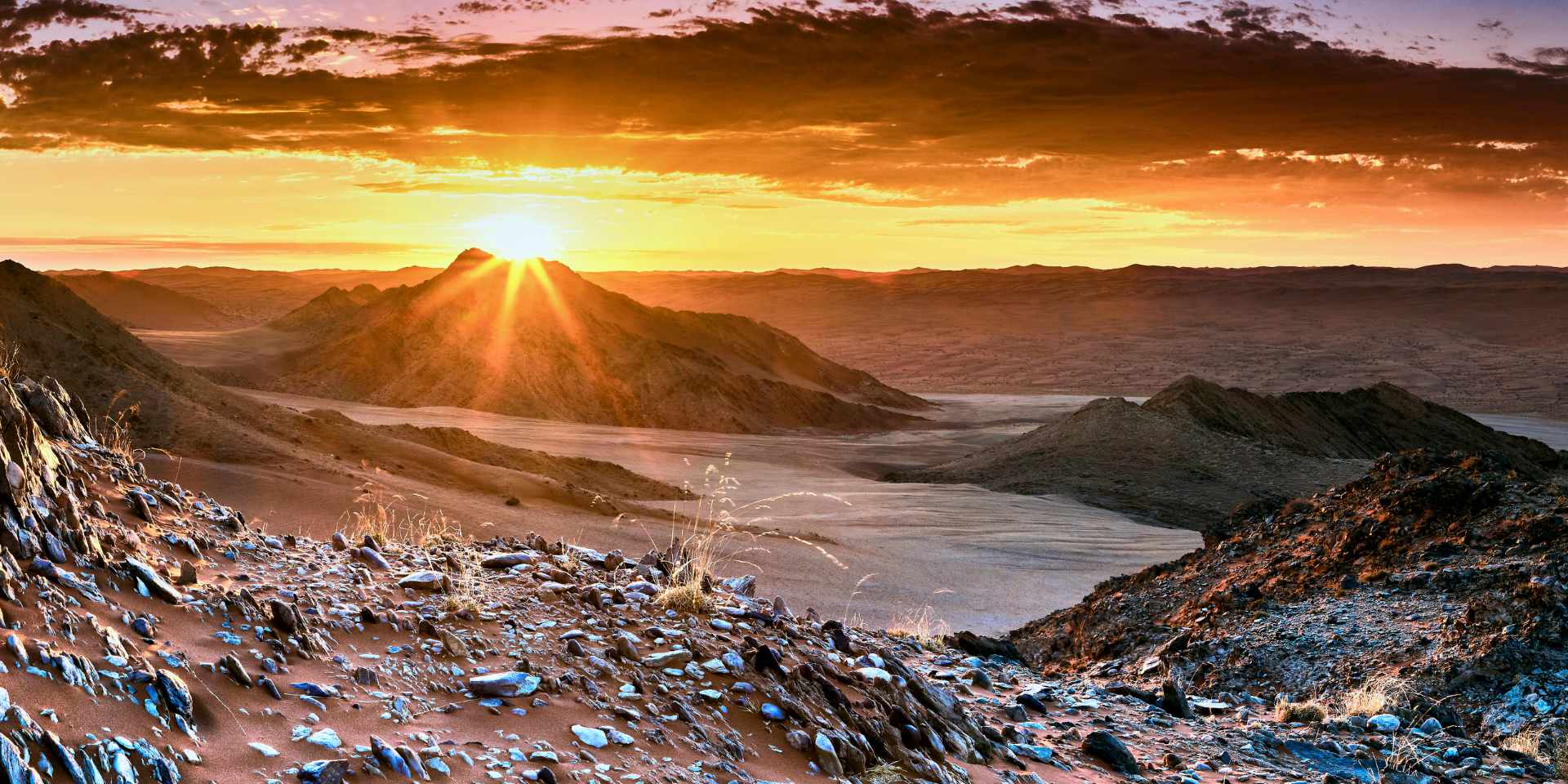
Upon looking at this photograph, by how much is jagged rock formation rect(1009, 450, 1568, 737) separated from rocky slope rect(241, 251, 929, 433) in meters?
30.4

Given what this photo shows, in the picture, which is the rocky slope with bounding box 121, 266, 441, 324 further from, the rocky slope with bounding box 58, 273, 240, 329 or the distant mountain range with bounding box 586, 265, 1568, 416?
the distant mountain range with bounding box 586, 265, 1568, 416

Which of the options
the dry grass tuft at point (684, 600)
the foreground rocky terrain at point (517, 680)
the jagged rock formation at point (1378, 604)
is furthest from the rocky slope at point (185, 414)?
the dry grass tuft at point (684, 600)

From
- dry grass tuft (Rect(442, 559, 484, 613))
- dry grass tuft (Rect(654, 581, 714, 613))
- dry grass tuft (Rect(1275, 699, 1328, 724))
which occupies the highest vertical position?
dry grass tuft (Rect(442, 559, 484, 613))

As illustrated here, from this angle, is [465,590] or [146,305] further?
[146,305]

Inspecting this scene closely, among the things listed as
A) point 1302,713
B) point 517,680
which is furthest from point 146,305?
→ point 517,680

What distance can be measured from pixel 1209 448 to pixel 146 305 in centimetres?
8436

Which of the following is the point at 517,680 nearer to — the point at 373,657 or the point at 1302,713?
the point at 373,657

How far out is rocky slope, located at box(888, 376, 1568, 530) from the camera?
26297 mm

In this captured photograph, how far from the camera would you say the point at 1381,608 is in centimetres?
856

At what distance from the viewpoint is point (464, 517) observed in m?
13.9

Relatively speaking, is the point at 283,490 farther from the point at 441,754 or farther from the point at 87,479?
the point at 441,754

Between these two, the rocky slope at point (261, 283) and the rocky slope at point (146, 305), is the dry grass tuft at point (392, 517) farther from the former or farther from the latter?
the rocky slope at point (261, 283)

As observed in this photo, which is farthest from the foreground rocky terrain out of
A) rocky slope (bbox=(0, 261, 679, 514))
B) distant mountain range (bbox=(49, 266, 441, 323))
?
distant mountain range (bbox=(49, 266, 441, 323))

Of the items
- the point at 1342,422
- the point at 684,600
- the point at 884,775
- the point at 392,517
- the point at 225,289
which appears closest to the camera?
the point at 884,775
